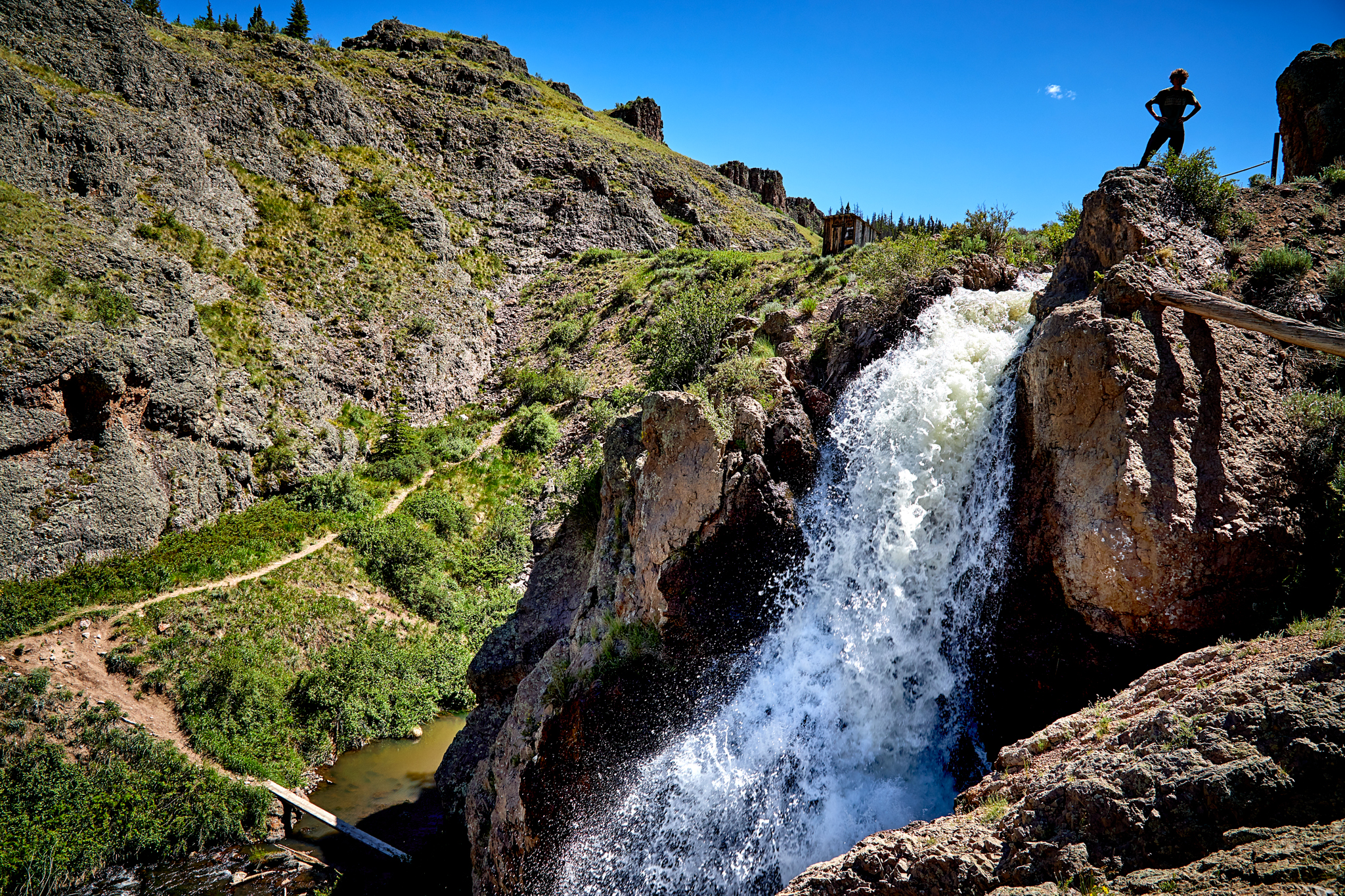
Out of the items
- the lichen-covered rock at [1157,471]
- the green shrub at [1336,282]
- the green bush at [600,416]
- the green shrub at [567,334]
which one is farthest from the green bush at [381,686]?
the green shrub at [1336,282]

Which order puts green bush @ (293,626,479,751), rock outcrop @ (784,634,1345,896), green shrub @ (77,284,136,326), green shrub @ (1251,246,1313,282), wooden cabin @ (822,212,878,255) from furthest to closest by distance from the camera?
wooden cabin @ (822,212,878,255), green shrub @ (77,284,136,326), green bush @ (293,626,479,751), green shrub @ (1251,246,1313,282), rock outcrop @ (784,634,1345,896)

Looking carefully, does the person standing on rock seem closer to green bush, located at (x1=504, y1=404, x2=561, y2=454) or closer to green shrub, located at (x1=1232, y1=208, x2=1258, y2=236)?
green shrub, located at (x1=1232, y1=208, x2=1258, y2=236)

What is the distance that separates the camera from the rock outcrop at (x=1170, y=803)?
5047mm

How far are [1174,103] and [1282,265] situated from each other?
4.53m

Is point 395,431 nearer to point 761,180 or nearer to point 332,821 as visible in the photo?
point 332,821

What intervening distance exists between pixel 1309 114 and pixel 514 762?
67.2 ft

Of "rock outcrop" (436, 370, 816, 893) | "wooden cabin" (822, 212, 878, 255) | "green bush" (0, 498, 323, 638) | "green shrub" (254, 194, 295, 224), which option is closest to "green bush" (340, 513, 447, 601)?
"green bush" (0, 498, 323, 638)

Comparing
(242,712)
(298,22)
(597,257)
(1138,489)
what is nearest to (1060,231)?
(1138,489)

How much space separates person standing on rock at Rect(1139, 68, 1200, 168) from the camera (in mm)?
12258

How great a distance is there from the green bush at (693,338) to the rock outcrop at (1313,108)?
12977 mm

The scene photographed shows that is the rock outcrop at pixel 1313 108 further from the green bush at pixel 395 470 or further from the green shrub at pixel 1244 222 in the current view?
the green bush at pixel 395 470

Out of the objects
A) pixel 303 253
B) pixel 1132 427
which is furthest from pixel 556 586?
pixel 303 253

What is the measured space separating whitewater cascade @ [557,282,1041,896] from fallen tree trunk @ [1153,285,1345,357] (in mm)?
2497

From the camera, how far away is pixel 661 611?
11.8 m
